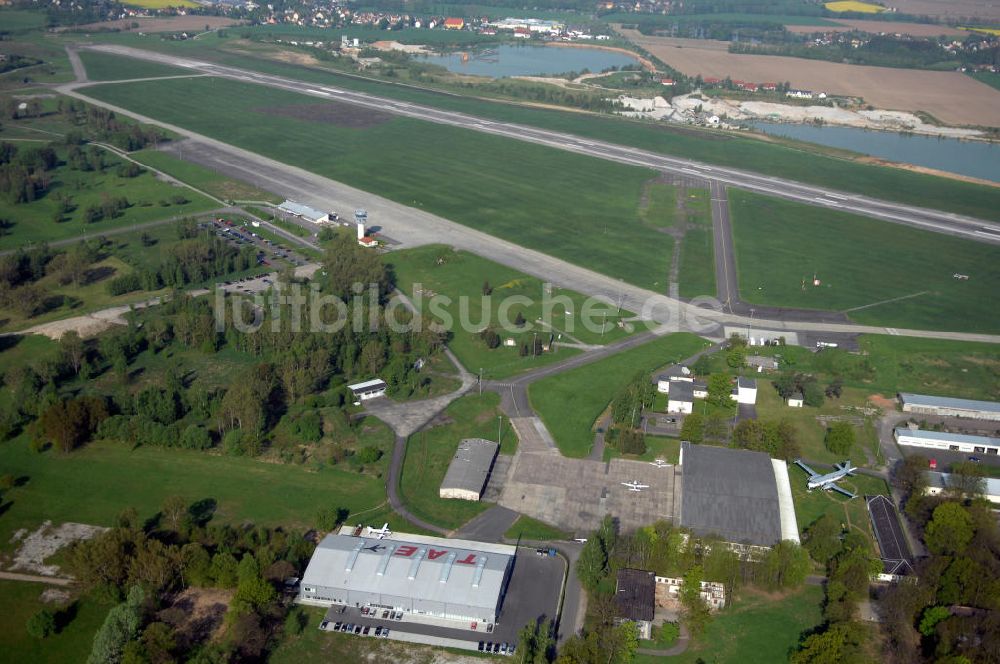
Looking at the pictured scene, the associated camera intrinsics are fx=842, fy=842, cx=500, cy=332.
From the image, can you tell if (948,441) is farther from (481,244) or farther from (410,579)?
(481,244)

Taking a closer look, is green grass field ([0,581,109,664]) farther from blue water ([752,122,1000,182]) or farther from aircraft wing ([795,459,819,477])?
blue water ([752,122,1000,182])

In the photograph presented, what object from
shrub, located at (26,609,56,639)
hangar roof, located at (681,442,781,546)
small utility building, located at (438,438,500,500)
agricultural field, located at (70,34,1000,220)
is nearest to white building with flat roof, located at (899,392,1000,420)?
hangar roof, located at (681,442,781,546)

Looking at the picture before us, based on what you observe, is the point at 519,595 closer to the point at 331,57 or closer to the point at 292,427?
the point at 292,427

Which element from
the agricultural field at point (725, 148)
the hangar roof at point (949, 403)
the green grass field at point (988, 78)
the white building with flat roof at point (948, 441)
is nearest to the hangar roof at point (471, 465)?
the white building with flat roof at point (948, 441)

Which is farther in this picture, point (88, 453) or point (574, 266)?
point (574, 266)

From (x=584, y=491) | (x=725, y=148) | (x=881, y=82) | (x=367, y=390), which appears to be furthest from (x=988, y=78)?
(x=584, y=491)

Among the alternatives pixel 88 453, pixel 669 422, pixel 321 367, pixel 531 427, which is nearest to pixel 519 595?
pixel 531 427
